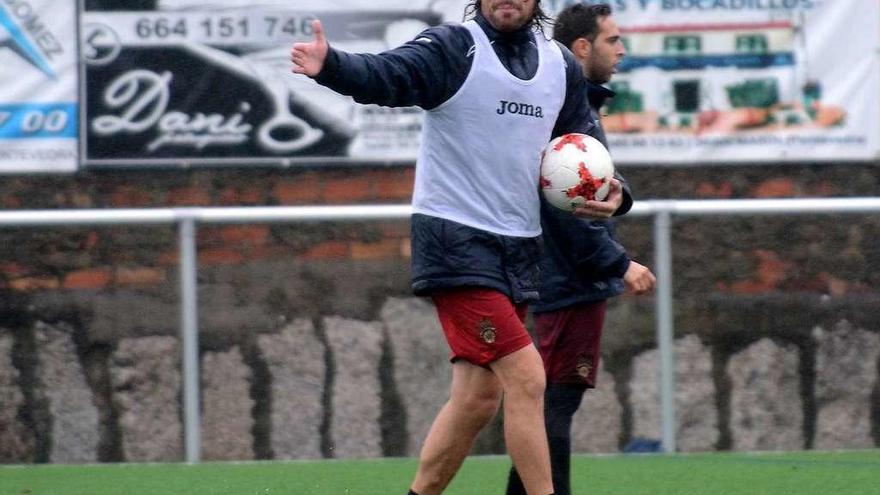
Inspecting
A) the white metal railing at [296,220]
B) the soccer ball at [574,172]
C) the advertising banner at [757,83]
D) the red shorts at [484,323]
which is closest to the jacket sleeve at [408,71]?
Answer: the soccer ball at [574,172]

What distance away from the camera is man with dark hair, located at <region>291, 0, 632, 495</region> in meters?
4.63

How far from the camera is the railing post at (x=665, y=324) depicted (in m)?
7.86

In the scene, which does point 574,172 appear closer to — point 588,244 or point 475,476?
point 588,244

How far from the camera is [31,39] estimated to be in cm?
889

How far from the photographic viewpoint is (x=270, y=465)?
24.5 feet

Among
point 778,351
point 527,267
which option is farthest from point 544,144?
point 778,351

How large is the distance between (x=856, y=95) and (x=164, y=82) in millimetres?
3554

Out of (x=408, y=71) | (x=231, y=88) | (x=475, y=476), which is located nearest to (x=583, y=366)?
(x=408, y=71)

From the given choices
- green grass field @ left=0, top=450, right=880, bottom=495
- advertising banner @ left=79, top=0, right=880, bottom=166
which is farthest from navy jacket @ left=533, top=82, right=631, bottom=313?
advertising banner @ left=79, top=0, right=880, bottom=166

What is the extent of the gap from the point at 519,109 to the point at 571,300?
0.76 metres

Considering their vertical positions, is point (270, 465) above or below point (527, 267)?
below

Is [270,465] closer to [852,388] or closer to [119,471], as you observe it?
[119,471]

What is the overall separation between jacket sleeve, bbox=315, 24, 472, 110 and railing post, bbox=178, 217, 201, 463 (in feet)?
11.1

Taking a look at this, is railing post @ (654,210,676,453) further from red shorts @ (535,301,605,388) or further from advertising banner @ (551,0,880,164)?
red shorts @ (535,301,605,388)
